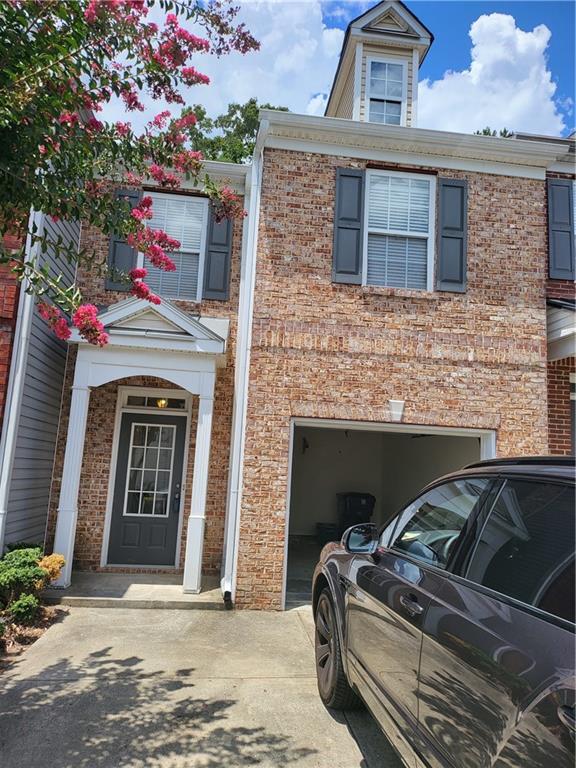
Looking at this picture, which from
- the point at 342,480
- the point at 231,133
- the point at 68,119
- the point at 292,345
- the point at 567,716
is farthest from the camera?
the point at 231,133

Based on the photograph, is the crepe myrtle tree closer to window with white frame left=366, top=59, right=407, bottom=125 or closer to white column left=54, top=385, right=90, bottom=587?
white column left=54, top=385, right=90, bottom=587

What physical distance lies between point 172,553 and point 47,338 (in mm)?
3530

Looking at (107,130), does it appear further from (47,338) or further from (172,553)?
(172,553)

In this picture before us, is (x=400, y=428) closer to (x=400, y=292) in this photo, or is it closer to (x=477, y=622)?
(x=400, y=292)

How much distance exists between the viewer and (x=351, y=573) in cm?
348

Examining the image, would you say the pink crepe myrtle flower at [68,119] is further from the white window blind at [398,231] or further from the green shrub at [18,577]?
the green shrub at [18,577]

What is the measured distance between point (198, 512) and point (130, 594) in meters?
1.25

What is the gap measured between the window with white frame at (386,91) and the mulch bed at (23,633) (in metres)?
8.27

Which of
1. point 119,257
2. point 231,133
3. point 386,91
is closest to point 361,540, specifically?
point 119,257

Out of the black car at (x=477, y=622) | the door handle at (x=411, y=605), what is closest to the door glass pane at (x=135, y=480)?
the black car at (x=477, y=622)

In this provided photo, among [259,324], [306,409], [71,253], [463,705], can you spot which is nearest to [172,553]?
[306,409]

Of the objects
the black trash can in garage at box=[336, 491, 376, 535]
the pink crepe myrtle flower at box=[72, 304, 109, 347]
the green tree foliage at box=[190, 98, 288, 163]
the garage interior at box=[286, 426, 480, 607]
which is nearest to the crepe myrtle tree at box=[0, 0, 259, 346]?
the pink crepe myrtle flower at box=[72, 304, 109, 347]

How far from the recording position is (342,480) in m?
13.1

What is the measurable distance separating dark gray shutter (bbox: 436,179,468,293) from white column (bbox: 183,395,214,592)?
3.66 meters
